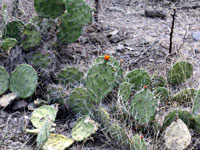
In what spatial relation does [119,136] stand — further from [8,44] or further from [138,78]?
[8,44]

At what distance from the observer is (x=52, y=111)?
105 inches

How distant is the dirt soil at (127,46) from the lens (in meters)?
2.53

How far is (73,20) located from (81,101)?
951mm

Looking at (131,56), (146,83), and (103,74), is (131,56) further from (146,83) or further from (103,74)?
(103,74)

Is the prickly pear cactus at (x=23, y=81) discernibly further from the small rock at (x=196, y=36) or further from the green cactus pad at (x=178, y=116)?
the small rock at (x=196, y=36)

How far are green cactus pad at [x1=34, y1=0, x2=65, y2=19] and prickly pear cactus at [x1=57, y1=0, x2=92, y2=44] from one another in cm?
10

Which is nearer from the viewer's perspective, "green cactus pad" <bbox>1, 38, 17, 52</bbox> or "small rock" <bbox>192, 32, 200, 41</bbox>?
"green cactus pad" <bbox>1, 38, 17, 52</bbox>

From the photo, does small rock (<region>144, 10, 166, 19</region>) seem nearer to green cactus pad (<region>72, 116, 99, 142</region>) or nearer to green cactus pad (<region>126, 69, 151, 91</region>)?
green cactus pad (<region>126, 69, 151, 91</region>)

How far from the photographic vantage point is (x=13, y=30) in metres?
3.31

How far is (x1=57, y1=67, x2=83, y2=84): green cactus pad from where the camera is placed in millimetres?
3006

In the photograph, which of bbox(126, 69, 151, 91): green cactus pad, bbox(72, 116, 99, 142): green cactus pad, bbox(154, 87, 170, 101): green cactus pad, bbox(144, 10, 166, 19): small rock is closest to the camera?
bbox(72, 116, 99, 142): green cactus pad

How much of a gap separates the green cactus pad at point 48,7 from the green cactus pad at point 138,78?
1006 millimetres

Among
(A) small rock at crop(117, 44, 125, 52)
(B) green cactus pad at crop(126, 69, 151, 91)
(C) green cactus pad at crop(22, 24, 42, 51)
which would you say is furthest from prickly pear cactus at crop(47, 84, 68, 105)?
(A) small rock at crop(117, 44, 125, 52)

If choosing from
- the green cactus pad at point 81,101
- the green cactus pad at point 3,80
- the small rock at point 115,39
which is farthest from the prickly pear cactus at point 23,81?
the small rock at point 115,39
